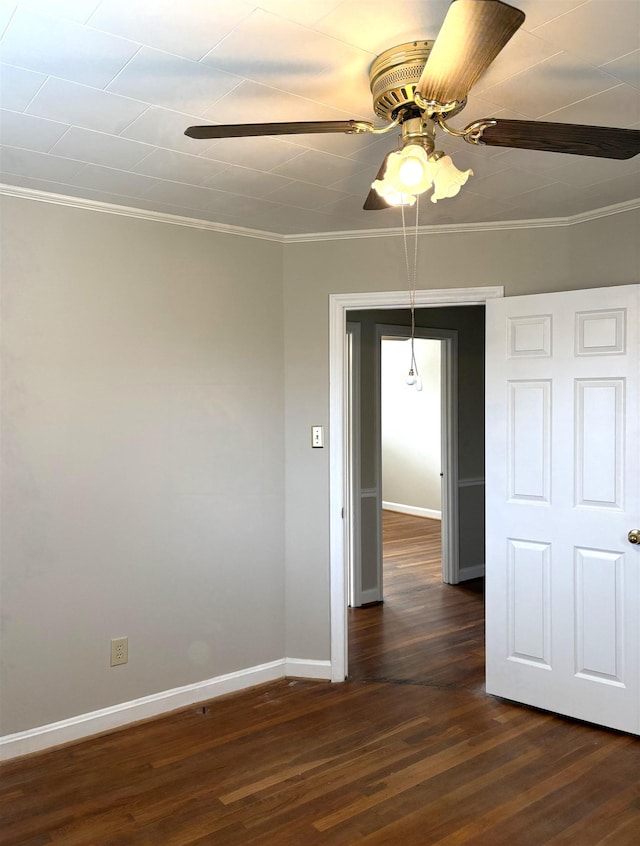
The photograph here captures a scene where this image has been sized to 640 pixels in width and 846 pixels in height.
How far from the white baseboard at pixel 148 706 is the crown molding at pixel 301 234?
2345 millimetres

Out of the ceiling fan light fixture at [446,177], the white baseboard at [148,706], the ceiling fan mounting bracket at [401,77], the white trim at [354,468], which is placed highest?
the ceiling fan mounting bracket at [401,77]

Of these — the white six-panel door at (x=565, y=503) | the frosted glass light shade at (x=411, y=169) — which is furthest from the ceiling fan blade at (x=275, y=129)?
the white six-panel door at (x=565, y=503)

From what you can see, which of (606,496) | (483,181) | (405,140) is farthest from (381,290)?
(405,140)

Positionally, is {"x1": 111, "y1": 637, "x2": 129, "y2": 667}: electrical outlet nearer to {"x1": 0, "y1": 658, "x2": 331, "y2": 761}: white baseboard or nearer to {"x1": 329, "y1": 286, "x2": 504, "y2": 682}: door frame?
{"x1": 0, "y1": 658, "x2": 331, "y2": 761}: white baseboard

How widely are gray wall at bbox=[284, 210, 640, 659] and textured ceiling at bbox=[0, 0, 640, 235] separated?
0.37m

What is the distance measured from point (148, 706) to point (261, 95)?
276 cm

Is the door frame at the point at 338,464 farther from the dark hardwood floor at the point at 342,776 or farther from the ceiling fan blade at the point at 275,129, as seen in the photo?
the ceiling fan blade at the point at 275,129

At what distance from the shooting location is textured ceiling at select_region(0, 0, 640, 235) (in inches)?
61.3

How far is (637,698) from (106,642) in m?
2.46

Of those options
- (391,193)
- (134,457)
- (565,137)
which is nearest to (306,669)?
(134,457)

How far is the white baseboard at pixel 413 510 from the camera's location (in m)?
8.77

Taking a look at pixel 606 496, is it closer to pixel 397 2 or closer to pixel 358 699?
pixel 358 699

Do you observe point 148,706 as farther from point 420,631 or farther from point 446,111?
point 446,111

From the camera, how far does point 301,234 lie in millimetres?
3535
